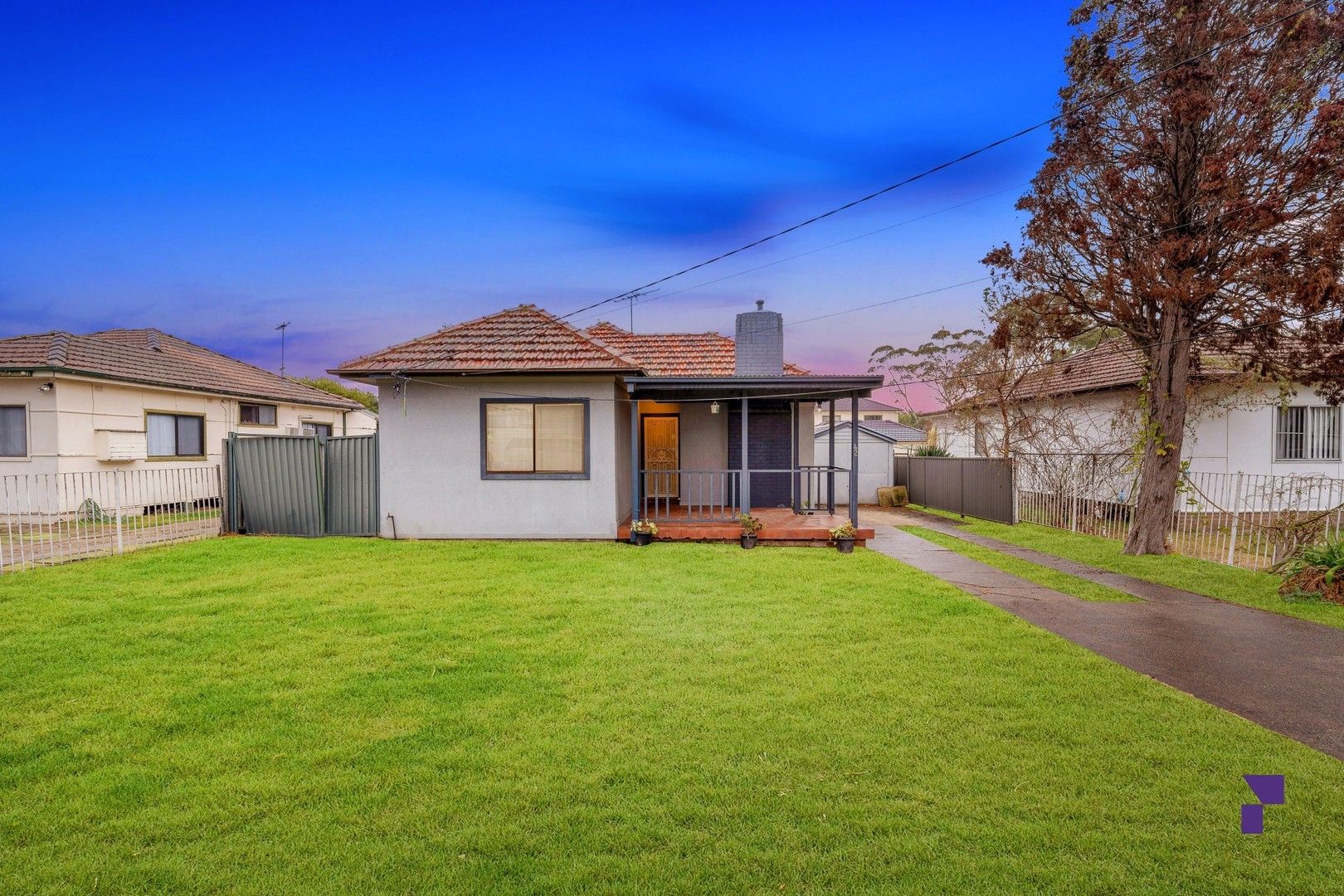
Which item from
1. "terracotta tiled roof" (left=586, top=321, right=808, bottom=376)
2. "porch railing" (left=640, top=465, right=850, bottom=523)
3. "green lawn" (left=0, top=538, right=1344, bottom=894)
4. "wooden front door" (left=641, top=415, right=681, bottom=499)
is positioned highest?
"terracotta tiled roof" (left=586, top=321, right=808, bottom=376)

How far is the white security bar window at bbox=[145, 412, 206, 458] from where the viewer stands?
1634 centimetres

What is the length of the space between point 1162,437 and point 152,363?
22.9 metres

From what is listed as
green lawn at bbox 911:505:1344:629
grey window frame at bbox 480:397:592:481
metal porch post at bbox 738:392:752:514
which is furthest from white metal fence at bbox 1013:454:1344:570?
grey window frame at bbox 480:397:592:481

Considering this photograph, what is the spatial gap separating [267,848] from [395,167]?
1688cm

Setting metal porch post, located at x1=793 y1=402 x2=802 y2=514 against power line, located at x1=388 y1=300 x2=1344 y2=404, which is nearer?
power line, located at x1=388 y1=300 x2=1344 y2=404

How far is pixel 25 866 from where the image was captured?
2.64 m

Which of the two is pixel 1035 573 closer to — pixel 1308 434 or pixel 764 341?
pixel 764 341

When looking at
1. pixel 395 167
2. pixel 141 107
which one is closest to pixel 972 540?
pixel 395 167

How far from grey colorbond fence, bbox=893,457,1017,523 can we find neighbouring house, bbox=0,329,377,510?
17.0 m

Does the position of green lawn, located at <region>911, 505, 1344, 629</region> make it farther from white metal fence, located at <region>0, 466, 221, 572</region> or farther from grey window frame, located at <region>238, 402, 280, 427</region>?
grey window frame, located at <region>238, 402, 280, 427</region>

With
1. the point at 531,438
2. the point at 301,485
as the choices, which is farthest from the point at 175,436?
the point at 531,438

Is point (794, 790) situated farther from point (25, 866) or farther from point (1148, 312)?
point (1148, 312)

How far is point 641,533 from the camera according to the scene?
11.0 m

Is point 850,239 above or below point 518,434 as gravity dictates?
above
